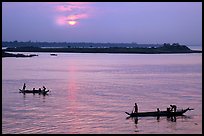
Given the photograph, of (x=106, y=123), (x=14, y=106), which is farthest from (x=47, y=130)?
(x=14, y=106)

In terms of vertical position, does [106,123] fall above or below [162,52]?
below

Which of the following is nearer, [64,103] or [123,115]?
[123,115]

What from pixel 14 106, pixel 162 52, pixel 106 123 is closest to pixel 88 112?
pixel 106 123

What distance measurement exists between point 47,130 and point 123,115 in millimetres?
4576

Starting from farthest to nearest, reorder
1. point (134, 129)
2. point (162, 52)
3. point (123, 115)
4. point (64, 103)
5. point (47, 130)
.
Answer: point (162, 52)
point (64, 103)
point (123, 115)
point (134, 129)
point (47, 130)

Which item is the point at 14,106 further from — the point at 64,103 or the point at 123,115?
the point at 123,115

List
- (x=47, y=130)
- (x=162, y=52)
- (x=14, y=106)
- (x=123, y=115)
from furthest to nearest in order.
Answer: (x=162, y=52), (x=14, y=106), (x=123, y=115), (x=47, y=130)

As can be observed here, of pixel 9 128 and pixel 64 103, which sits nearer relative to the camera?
pixel 9 128

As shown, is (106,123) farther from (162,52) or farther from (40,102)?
(162,52)

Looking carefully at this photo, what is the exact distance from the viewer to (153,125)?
14.8 metres

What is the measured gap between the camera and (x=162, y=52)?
124 metres

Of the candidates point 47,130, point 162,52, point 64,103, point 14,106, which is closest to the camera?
point 47,130

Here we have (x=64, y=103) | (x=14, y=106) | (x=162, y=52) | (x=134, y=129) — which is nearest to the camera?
(x=134, y=129)

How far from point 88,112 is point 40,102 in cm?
509
